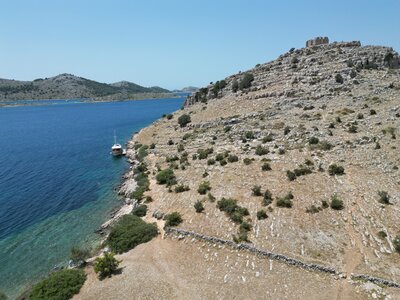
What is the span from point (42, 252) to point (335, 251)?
88.8 feet

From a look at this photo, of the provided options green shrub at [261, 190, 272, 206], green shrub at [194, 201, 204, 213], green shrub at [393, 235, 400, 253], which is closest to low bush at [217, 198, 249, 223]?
green shrub at [194, 201, 204, 213]

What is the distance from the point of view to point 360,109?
53.2m

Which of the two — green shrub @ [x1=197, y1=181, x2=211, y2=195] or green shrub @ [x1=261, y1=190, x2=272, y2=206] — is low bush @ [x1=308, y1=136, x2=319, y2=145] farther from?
green shrub @ [x1=197, y1=181, x2=211, y2=195]

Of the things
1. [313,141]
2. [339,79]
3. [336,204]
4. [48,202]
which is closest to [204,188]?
[336,204]

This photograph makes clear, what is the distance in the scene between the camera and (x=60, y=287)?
21422mm

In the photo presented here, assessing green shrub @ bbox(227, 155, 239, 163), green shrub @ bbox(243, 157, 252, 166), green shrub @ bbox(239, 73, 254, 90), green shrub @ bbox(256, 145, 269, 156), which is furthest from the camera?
green shrub @ bbox(239, 73, 254, 90)

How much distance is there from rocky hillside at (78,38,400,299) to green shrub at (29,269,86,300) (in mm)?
804

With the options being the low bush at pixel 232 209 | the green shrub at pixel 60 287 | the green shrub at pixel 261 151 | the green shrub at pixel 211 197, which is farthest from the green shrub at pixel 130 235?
the green shrub at pixel 261 151

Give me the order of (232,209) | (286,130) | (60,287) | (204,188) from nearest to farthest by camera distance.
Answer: (60,287), (232,209), (204,188), (286,130)

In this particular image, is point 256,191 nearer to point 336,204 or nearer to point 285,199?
point 285,199

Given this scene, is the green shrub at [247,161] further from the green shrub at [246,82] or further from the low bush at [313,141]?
the green shrub at [246,82]

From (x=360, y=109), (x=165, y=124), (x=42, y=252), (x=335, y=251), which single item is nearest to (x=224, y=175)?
(x=335, y=251)

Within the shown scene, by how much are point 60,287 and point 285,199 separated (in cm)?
2019

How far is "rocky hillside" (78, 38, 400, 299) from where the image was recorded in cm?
2073
